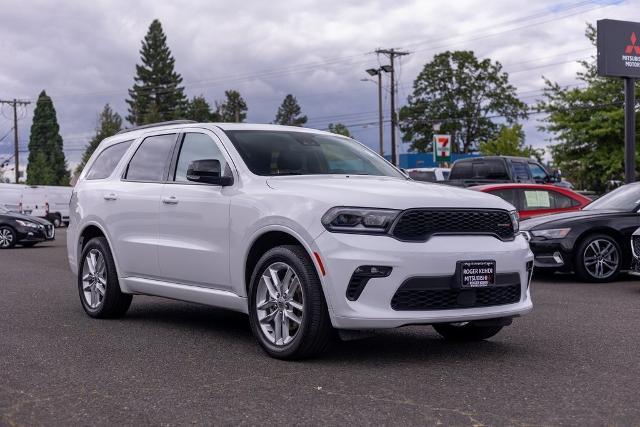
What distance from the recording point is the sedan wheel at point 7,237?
22.2 meters

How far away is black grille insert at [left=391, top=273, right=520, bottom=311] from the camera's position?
574 centimetres

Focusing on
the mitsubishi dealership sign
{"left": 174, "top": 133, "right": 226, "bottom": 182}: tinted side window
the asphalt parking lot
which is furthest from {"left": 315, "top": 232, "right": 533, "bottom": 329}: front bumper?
the mitsubishi dealership sign

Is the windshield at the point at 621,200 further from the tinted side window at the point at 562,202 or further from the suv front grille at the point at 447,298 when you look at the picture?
the suv front grille at the point at 447,298

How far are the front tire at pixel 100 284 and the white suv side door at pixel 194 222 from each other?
3.18ft

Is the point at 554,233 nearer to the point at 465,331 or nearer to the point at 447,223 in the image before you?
the point at 465,331

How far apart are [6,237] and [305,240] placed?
59.0 feet

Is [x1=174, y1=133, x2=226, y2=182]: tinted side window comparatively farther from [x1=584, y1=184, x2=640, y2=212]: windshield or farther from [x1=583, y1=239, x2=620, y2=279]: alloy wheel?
[x1=584, y1=184, x2=640, y2=212]: windshield

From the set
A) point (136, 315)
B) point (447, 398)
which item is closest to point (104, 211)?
point (136, 315)

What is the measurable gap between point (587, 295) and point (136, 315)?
5.11 meters

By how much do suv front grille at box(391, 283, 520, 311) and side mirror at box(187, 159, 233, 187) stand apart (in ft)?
5.72

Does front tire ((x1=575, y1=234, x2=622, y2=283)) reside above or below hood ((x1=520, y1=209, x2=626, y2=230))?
below

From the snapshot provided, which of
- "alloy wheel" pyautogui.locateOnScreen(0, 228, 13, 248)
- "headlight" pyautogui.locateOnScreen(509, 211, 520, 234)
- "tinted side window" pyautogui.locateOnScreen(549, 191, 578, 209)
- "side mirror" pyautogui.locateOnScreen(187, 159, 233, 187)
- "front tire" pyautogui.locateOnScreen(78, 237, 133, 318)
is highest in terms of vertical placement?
"side mirror" pyautogui.locateOnScreen(187, 159, 233, 187)

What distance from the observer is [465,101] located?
271 feet

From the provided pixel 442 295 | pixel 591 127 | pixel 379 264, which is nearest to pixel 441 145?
pixel 591 127
